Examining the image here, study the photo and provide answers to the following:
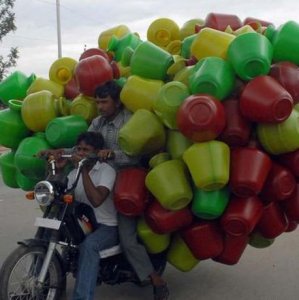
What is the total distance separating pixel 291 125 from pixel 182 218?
3.02 ft

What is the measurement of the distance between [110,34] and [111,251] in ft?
8.33

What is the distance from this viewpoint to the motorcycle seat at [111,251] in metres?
3.90

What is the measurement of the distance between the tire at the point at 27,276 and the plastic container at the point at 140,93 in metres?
1.17

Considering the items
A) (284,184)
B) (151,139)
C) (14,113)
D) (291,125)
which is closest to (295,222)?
(284,184)

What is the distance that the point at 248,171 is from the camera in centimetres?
354

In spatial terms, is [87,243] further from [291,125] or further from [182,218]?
[291,125]

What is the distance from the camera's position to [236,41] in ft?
12.3

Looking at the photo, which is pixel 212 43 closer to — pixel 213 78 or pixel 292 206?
pixel 213 78

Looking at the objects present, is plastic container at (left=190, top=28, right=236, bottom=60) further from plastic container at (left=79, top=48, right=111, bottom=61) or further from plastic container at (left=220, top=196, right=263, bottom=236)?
plastic container at (left=79, top=48, right=111, bottom=61)

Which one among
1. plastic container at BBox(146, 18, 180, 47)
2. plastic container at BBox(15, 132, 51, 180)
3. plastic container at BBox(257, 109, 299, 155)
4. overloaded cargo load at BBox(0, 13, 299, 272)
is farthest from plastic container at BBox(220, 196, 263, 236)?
plastic container at BBox(146, 18, 180, 47)

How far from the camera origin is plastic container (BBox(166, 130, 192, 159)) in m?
3.79

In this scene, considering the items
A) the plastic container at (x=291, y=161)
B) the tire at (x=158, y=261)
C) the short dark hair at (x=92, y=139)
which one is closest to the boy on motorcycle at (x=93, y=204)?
the short dark hair at (x=92, y=139)

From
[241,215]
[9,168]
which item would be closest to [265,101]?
[241,215]

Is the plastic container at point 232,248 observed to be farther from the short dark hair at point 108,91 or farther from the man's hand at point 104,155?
the short dark hair at point 108,91
